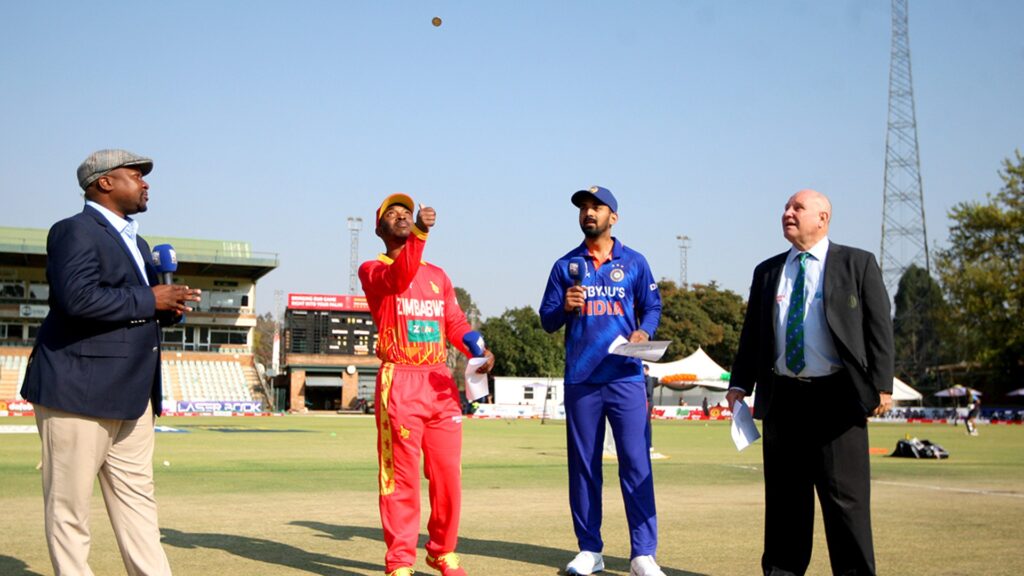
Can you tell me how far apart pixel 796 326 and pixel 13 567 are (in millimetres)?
4579

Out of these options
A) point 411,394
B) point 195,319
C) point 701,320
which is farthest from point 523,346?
point 411,394

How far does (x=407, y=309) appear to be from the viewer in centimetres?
587

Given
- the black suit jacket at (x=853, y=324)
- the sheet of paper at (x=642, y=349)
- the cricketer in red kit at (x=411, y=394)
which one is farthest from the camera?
the sheet of paper at (x=642, y=349)

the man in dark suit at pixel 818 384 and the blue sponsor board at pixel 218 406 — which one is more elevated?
the man in dark suit at pixel 818 384

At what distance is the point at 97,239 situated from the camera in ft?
14.7

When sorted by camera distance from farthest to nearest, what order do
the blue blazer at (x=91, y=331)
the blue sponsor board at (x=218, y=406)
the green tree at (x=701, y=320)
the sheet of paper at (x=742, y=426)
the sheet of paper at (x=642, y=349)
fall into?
the green tree at (x=701, y=320) < the blue sponsor board at (x=218, y=406) < the sheet of paper at (x=642, y=349) < the sheet of paper at (x=742, y=426) < the blue blazer at (x=91, y=331)

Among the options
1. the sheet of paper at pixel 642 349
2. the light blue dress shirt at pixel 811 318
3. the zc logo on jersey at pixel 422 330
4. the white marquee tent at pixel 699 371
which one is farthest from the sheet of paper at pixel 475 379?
the white marquee tent at pixel 699 371

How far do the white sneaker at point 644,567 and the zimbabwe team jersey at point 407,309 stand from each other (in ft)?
5.44

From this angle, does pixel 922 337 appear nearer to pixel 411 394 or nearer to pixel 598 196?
pixel 598 196

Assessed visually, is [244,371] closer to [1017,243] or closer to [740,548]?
[1017,243]

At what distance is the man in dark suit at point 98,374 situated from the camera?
4324mm

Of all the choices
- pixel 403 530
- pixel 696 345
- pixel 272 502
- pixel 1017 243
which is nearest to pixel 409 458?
pixel 403 530

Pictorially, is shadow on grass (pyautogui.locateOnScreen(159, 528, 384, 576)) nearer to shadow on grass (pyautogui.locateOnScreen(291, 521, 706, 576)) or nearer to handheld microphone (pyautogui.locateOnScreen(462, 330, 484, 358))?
shadow on grass (pyautogui.locateOnScreen(291, 521, 706, 576))

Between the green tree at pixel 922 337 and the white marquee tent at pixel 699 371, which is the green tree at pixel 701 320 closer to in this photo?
the green tree at pixel 922 337
